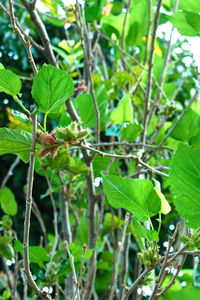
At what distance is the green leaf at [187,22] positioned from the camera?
542mm

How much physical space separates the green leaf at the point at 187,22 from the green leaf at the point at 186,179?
366 mm

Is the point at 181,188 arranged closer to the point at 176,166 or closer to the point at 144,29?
the point at 176,166

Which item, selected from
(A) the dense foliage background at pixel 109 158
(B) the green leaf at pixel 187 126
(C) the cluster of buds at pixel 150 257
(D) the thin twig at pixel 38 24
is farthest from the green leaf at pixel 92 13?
(C) the cluster of buds at pixel 150 257

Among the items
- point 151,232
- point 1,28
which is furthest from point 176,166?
point 1,28

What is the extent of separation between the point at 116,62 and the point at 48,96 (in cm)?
59

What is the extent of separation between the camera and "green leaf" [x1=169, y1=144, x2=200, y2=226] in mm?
238

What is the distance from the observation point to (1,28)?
203 cm

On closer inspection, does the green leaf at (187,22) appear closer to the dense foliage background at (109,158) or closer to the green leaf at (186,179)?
the dense foliage background at (109,158)

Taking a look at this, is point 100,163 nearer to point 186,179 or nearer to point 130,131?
point 130,131

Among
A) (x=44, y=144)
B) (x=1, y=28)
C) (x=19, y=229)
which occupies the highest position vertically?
(x=44, y=144)

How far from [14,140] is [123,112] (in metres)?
0.33

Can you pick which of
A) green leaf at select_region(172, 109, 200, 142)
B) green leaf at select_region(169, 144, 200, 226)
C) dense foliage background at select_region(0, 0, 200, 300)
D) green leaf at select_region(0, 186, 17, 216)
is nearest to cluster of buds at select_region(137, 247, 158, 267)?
dense foliage background at select_region(0, 0, 200, 300)

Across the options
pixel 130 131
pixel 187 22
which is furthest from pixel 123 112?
pixel 187 22

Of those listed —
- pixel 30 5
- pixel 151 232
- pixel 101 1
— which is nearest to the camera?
pixel 151 232
